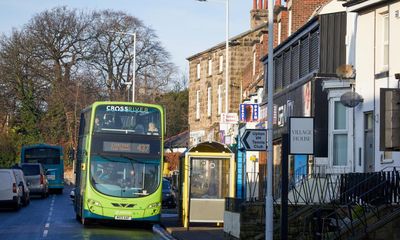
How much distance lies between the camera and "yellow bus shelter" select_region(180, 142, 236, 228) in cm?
2894

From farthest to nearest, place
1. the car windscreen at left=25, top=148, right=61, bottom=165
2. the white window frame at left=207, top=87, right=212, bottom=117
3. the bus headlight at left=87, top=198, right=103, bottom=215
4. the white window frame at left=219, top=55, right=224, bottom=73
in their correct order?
the car windscreen at left=25, top=148, right=61, bottom=165
the white window frame at left=207, top=87, right=212, bottom=117
the white window frame at left=219, top=55, right=224, bottom=73
the bus headlight at left=87, top=198, right=103, bottom=215

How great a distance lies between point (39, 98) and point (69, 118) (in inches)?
167

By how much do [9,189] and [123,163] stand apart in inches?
441

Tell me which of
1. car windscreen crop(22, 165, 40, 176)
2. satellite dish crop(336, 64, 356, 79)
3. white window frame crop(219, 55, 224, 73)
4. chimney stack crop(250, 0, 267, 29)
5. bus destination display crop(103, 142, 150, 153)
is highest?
chimney stack crop(250, 0, 267, 29)

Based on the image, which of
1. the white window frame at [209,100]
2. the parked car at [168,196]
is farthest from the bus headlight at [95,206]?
the white window frame at [209,100]

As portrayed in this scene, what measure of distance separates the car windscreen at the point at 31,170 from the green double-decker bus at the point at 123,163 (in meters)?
25.3

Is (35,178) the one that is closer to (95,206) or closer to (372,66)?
(95,206)

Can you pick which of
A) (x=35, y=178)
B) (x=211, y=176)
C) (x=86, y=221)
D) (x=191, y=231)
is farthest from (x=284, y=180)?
(x=35, y=178)

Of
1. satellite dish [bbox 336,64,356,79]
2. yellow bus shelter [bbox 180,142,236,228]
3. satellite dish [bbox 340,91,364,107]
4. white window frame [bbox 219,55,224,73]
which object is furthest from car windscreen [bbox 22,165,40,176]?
satellite dish [bbox 340,91,364,107]

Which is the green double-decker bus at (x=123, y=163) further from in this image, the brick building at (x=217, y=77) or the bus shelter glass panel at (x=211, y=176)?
the brick building at (x=217, y=77)

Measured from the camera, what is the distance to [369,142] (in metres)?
25.4

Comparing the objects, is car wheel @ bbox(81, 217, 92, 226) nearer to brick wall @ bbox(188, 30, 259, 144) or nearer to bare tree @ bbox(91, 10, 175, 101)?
brick wall @ bbox(188, 30, 259, 144)

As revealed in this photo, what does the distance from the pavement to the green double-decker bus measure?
1.08 metres

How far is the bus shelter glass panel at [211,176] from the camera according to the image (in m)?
29.2
